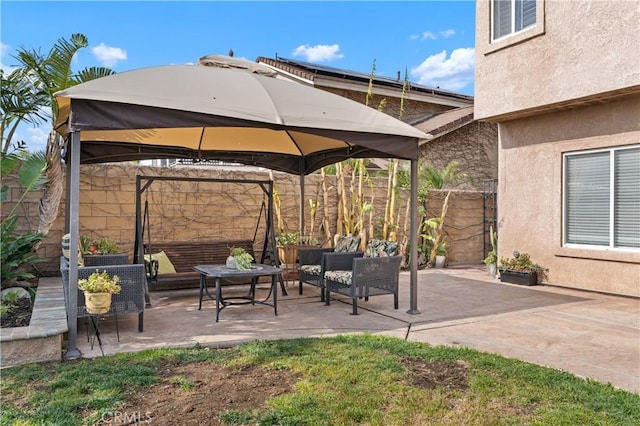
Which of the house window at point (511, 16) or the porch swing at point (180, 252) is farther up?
the house window at point (511, 16)

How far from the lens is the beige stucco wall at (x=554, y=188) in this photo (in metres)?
7.87

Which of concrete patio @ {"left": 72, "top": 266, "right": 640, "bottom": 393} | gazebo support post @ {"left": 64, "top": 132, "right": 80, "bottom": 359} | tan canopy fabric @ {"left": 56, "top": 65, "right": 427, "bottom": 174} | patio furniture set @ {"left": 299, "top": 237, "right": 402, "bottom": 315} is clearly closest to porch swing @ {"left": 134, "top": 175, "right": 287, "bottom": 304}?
concrete patio @ {"left": 72, "top": 266, "right": 640, "bottom": 393}

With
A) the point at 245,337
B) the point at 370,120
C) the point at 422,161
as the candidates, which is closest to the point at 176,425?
the point at 245,337

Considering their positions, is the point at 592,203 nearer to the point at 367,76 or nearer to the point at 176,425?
the point at 176,425

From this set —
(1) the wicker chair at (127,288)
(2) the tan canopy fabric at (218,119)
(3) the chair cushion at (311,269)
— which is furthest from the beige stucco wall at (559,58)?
(1) the wicker chair at (127,288)

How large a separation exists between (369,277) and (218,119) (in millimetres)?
2833

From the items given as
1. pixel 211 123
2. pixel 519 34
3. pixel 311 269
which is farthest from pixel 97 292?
pixel 519 34

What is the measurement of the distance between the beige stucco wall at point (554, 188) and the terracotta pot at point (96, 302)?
7.63 metres

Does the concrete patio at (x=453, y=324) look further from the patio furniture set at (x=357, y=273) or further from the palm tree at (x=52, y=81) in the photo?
the palm tree at (x=52, y=81)

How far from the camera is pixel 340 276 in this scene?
21.6 ft

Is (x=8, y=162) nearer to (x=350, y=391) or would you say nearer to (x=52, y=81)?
(x=52, y=81)

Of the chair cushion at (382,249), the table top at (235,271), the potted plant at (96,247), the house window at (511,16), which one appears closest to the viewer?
the table top at (235,271)

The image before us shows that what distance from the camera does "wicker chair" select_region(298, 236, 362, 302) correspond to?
284 inches

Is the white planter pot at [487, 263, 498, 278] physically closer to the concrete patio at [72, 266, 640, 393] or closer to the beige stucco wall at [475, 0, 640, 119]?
the concrete patio at [72, 266, 640, 393]
